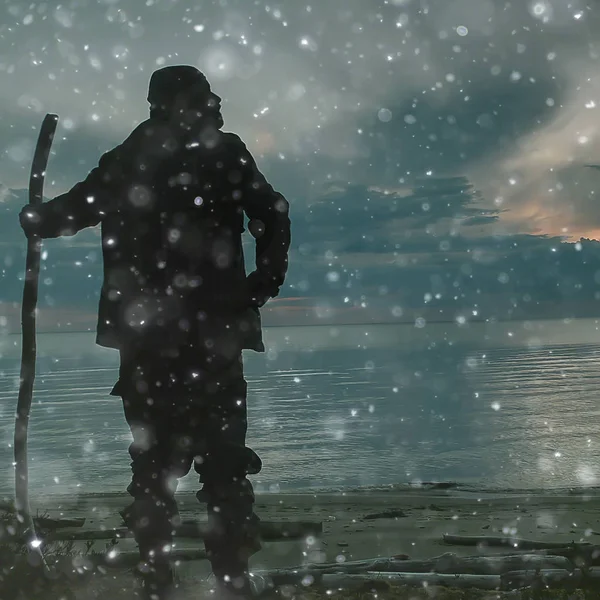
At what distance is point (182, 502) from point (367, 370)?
75257 millimetres

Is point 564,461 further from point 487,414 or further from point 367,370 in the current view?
point 367,370

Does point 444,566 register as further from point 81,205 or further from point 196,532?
point 81,205

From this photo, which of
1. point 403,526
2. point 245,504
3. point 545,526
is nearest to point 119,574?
point 245,504

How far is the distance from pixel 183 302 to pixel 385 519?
8.20 metres

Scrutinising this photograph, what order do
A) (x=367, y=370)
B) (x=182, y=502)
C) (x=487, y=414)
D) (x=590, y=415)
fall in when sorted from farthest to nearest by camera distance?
1. (x=367, y=370)
2. (x=487, y=414)
3. (x=590, y=415)
4. (x=182, y=502)

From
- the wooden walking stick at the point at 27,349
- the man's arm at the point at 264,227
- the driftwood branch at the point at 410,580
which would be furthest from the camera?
the driftwood branch at the point at 410,580

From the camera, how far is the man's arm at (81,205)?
3229 millimetres

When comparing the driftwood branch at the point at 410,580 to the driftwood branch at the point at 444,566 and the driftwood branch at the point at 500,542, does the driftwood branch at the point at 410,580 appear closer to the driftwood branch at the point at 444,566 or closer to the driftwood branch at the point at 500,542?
the driftwood branch at the point at 444,566

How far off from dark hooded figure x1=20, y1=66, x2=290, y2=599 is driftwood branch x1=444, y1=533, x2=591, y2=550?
15.2 feet

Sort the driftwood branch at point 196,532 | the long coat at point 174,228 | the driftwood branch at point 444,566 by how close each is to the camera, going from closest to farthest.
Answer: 1. the long coat at point 174,228
2. the driftwood branch at point 444,566
3. the driftwood branch at point 196,532

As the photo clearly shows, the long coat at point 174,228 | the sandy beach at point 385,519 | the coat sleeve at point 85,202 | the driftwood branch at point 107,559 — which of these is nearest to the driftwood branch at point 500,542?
the sandy beach at point 385,519

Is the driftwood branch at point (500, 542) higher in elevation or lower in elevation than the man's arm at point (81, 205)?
lower

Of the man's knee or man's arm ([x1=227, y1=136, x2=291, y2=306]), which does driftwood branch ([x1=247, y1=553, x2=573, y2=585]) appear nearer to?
the man's knee

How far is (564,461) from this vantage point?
22.7 metres
